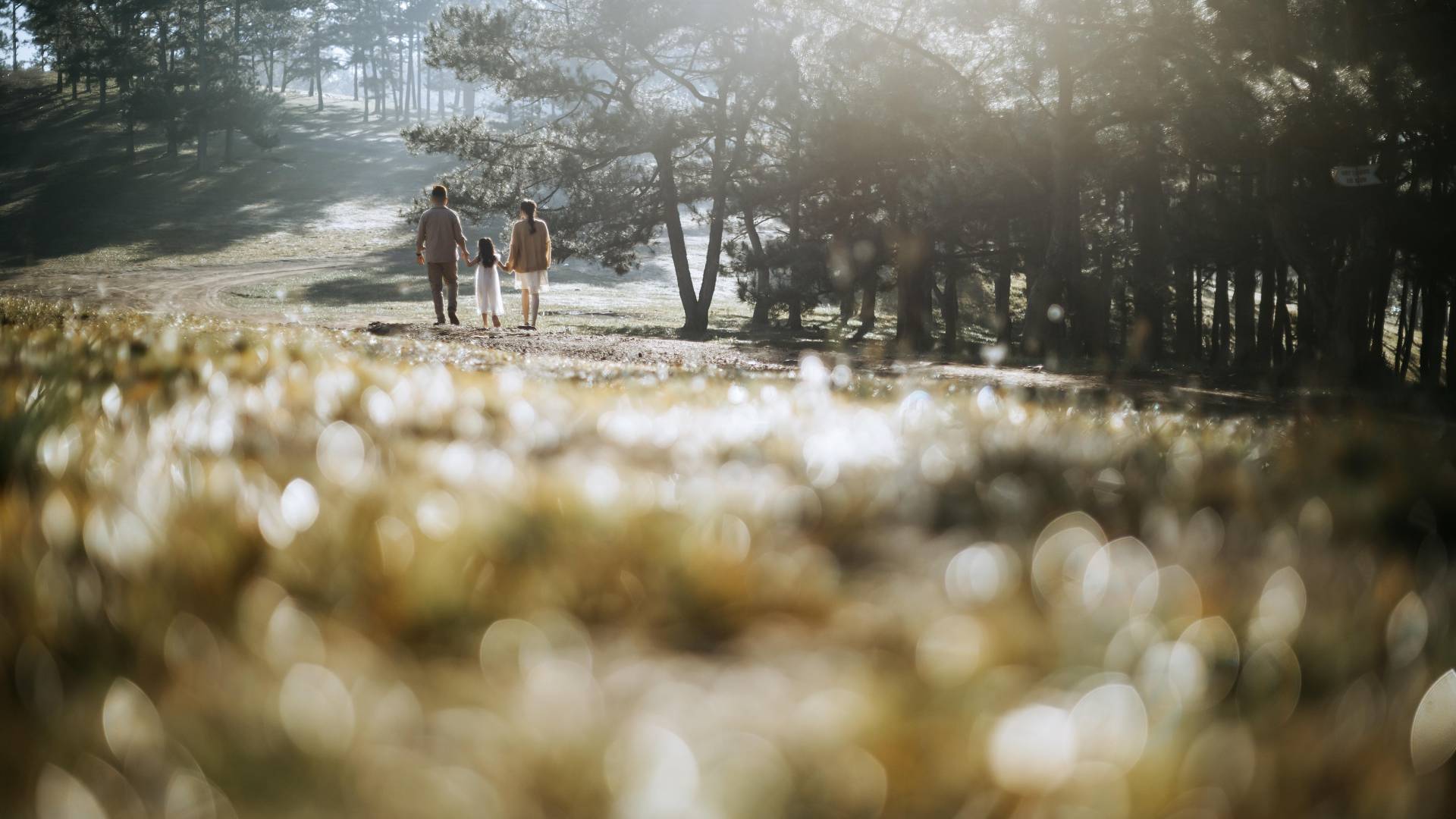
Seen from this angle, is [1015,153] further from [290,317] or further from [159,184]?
[159,184]

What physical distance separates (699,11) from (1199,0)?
14449mm

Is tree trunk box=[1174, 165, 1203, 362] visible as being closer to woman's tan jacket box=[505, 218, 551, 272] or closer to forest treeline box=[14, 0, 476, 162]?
woman's tan jacket box=[505, 218, 551, 272]

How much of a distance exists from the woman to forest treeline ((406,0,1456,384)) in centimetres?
717

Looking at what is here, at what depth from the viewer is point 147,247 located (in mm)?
49344

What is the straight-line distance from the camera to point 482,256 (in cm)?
1869

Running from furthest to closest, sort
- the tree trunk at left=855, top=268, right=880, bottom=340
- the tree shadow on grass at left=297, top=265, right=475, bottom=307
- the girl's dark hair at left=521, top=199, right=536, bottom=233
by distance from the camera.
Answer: the tree shadow on grass at left=297, top=265, right=475, bottom=307 < the tree trunk at left=855, top=268, right=880, bottom=340 < the girl's dark hair at left=521, top=199, right=536, bottom=233

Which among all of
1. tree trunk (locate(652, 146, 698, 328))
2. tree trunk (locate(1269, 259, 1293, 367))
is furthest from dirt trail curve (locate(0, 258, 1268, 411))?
tree trunk (locate(1269, 259, 1293, 367))

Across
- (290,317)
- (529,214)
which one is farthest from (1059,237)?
(290,317)

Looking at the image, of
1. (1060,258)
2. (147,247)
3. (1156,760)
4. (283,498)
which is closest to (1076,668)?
(1156,760)

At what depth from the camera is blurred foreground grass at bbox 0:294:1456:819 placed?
2.90 ft

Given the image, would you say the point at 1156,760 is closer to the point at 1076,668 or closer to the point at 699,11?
the point at 1076,668

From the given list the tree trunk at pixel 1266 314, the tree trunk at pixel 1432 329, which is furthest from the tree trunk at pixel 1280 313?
the tree trunk at pixel 1432 329

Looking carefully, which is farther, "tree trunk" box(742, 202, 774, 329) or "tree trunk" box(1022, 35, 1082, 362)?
"tree trunk" box(742, 202, 774, 329)

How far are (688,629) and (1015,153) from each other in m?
22.7
